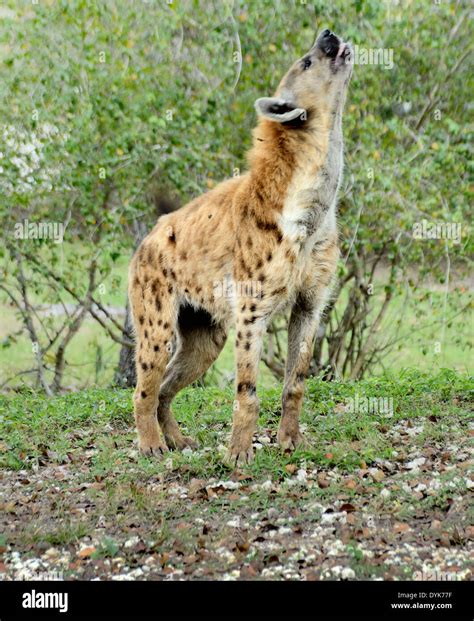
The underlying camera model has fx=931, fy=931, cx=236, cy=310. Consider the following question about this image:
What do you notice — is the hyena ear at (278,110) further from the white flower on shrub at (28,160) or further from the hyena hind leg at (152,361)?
the white flower on shrub at (28,160)

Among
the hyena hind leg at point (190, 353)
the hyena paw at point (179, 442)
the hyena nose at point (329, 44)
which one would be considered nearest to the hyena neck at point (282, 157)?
the hyena nose at point (329, 44)

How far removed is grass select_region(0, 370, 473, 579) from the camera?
16.0 ft

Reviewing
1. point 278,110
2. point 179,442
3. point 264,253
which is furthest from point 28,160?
point 264,253

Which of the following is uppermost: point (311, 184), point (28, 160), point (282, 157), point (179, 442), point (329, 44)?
point (329, 44)

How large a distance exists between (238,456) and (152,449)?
0.87 metres

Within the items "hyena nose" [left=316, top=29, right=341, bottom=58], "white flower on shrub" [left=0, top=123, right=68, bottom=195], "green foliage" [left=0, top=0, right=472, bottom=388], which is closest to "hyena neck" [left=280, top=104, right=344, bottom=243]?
"hyena nose" [left=316, top=29, right=341, bottom=58]

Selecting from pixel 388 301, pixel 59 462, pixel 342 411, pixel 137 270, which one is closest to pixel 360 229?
pixel 388 301

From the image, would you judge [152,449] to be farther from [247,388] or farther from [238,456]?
[247,388]

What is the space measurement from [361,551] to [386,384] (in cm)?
393

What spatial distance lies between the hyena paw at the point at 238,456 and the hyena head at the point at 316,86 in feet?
7.22

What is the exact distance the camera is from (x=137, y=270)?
707 cm

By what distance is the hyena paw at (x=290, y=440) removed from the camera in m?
6.51

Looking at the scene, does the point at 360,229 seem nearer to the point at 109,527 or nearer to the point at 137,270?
the point at 137,270

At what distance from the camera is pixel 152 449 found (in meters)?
6.82
